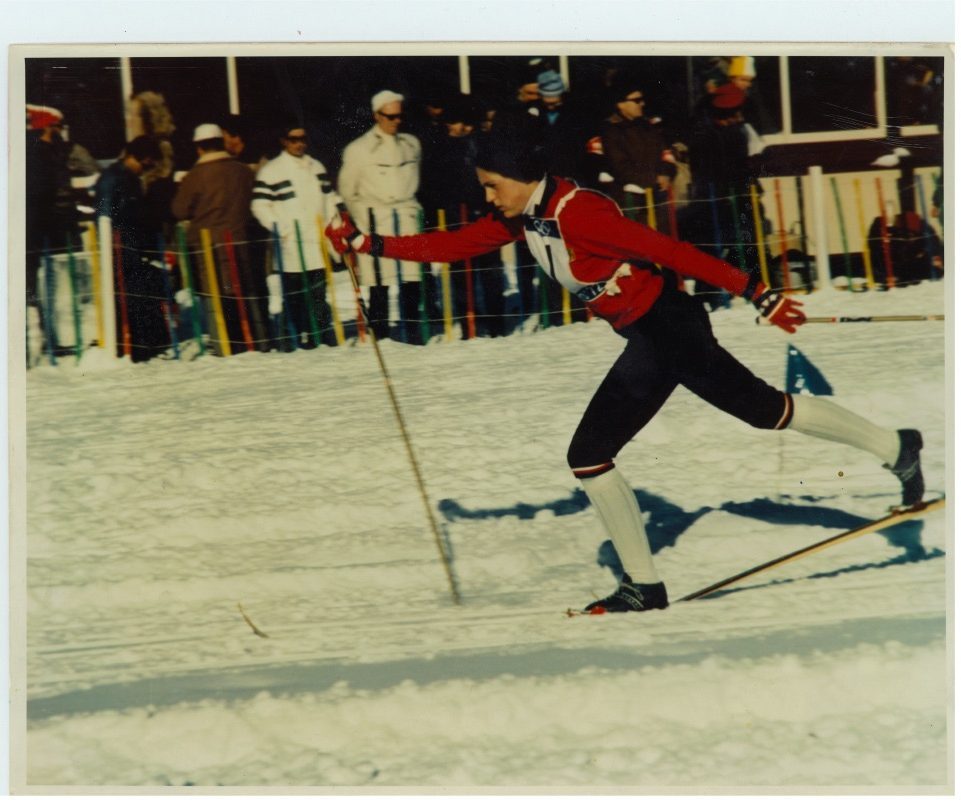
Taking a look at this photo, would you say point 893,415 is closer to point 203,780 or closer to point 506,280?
point 506,280

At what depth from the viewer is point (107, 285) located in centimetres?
391

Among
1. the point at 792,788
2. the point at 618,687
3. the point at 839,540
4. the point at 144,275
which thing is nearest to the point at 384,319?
the point at 144,275

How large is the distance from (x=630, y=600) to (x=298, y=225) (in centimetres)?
161

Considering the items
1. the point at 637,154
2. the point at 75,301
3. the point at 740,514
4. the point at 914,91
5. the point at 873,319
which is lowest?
the point at 740,514

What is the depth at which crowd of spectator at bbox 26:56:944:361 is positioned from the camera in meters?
3.88

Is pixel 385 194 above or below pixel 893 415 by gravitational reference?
above

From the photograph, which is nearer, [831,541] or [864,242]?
[831,541]

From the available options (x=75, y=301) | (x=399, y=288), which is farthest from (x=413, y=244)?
(x=75, y=301)

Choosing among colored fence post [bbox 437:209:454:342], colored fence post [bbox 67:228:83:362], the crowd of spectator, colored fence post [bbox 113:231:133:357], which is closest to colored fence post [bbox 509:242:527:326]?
the crowd of spectator

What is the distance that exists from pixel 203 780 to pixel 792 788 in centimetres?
183

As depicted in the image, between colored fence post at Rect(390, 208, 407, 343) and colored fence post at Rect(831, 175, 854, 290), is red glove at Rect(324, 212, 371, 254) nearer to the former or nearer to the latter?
colored fence post at Rect(390, 208, 407, 343)

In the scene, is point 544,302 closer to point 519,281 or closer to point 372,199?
point 519,281

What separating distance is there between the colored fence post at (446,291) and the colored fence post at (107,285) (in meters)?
1.05

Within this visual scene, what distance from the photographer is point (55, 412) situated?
3900 mm
